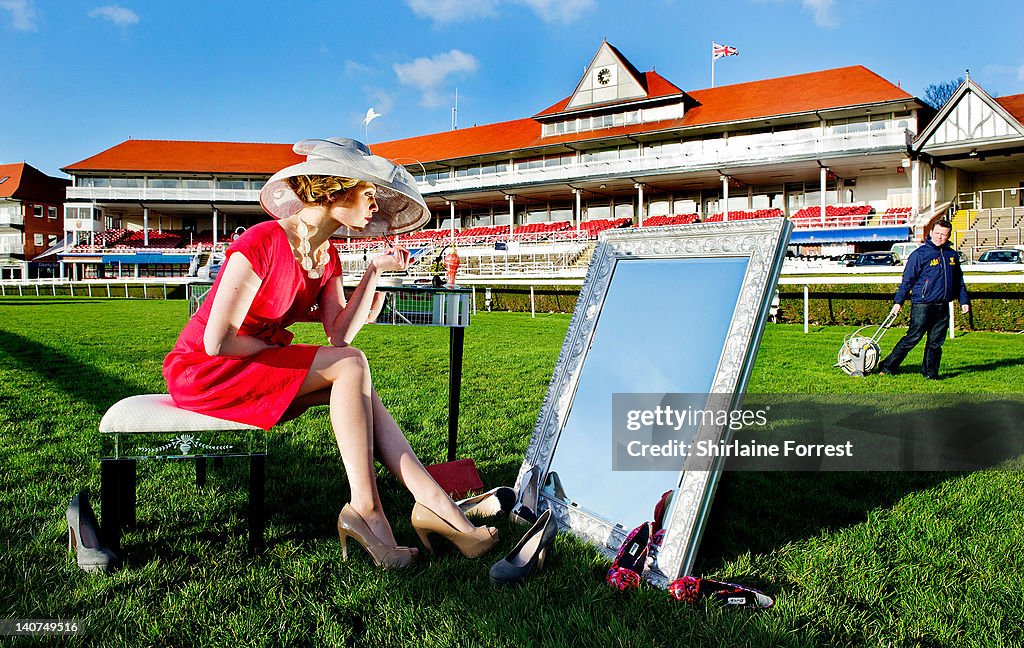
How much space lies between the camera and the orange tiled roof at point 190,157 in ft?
172

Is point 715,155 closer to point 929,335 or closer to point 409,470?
point 929,335

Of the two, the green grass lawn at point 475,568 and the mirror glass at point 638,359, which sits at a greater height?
the mirror glass at point 638,359

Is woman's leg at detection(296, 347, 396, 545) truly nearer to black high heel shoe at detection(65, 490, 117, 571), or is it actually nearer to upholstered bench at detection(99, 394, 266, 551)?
upholstered bench at detection(99, 394, 266, 551)

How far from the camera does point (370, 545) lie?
2.48 m

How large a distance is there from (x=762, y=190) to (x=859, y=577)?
37466 mm

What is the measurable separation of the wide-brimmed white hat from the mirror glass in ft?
3.20

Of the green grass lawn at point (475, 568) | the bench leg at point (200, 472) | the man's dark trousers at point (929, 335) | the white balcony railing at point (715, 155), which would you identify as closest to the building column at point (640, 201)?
the white balcony railing at point (715, 155)

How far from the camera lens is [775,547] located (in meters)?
2.66

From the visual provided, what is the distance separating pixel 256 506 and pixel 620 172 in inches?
1434

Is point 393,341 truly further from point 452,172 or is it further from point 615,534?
point 452,172

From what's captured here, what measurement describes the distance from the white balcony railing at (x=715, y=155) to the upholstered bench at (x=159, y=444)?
111 ft

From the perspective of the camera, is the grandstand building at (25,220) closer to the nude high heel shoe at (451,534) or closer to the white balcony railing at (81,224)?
the white balcony railing at (81,224)

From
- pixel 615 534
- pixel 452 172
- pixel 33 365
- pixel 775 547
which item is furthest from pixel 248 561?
pixel 452 172

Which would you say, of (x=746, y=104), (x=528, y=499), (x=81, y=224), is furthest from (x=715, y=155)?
(x=81, y=224)
